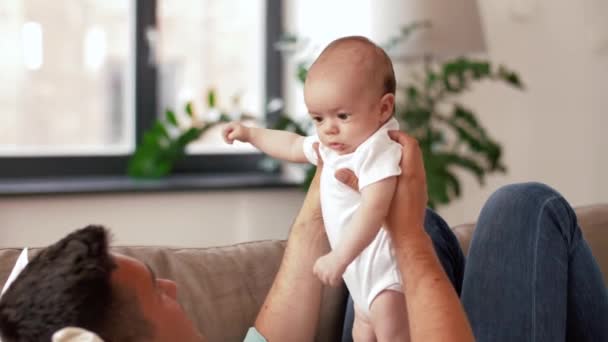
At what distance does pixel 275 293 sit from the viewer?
1517mm

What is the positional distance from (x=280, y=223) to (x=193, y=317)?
2.02 meters

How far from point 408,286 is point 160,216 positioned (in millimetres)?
2115

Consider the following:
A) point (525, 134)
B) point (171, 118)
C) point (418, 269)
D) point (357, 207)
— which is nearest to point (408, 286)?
point (418, 269)

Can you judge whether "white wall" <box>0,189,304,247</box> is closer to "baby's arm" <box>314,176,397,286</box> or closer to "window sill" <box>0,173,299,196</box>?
"window sill" <box>0,173,299,196</box>

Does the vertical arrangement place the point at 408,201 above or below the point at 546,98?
above

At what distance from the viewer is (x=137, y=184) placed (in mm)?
3264

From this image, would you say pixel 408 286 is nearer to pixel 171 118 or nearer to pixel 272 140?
pixel 272 140

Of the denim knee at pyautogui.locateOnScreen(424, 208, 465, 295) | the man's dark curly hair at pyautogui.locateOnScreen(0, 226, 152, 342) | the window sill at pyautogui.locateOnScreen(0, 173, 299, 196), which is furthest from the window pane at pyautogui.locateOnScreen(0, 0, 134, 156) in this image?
the man's dark curly hair at pyautogui.locateOnScreen(0, 226, 152, 342)

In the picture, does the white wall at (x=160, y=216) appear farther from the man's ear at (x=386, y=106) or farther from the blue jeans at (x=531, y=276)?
the man's ear at (x=386, y=106)

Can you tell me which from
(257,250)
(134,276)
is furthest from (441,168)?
(134,276)

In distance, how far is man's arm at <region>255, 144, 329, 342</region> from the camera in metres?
1.50

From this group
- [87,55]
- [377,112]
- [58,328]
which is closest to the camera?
[58,328]

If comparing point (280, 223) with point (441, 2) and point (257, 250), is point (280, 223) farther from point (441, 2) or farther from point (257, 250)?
point (257, 250)

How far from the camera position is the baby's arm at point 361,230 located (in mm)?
1250
